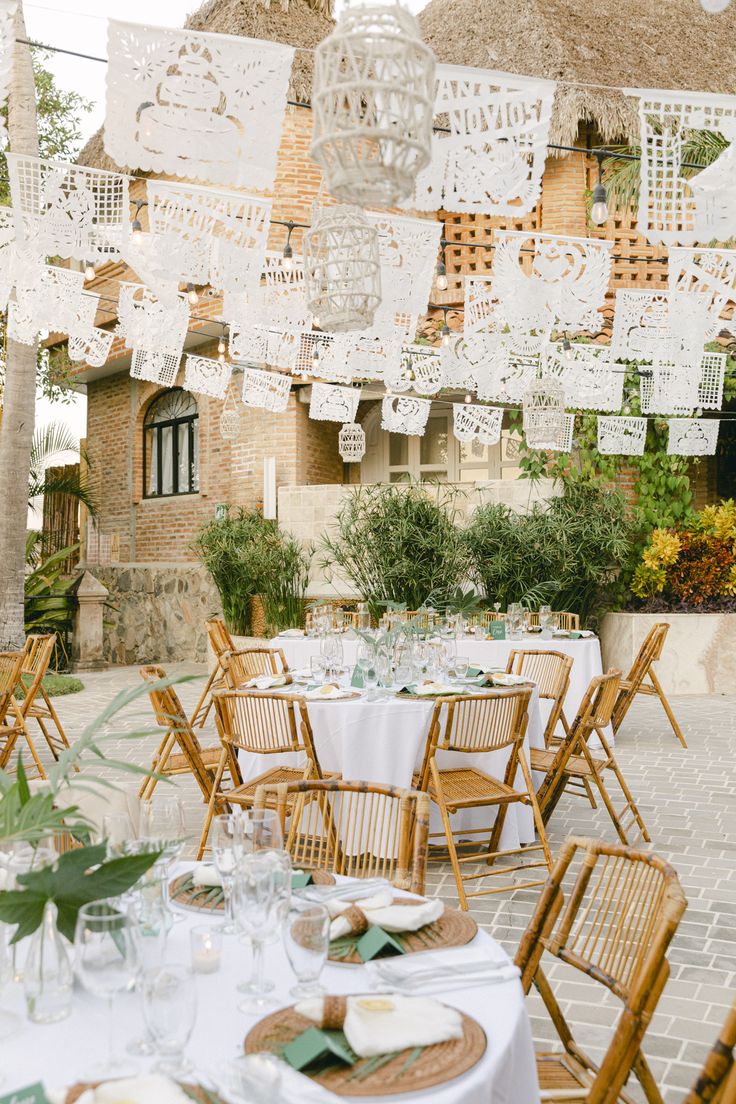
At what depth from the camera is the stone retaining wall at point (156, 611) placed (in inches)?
530

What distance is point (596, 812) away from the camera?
18.2 feet

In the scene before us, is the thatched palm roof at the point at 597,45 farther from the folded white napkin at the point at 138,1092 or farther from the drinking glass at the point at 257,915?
the folded white napkin at the point at 138,1092

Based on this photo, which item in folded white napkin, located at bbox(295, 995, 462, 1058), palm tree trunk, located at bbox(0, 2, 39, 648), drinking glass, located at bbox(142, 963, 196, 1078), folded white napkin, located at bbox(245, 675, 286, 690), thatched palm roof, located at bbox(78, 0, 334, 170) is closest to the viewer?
drinking glass, located at bbox(142, 963, 196, 1078)

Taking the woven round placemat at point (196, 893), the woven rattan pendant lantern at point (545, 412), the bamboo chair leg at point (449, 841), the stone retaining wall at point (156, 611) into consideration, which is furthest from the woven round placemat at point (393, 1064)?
the stone retaining wall at point (156, 611)

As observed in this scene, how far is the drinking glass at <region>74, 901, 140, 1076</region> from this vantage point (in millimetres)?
1439

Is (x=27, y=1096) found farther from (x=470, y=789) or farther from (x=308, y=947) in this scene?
(x=470, y=789)

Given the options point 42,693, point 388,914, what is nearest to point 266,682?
point 42,693

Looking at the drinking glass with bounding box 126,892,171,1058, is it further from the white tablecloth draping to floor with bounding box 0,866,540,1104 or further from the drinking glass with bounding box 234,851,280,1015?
the drinking glass with bounding box 234,851,280,1015

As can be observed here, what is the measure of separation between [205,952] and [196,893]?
1.35 ft

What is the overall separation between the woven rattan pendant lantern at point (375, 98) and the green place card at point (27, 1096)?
193 cm

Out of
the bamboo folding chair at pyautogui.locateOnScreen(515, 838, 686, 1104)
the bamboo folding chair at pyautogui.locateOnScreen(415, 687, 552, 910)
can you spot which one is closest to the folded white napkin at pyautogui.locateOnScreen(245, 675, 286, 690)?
the bamboo folding chair at pyautogui.locateOnScreen(415, 687, 552, 910)

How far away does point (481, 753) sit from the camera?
15.0ft

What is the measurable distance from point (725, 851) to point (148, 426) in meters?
12.6

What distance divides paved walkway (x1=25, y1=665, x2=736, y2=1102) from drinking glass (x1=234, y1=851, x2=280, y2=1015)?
366 millimetres
